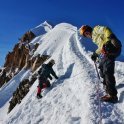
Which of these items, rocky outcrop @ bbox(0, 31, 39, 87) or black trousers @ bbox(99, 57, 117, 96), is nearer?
black trousers @ bbox(99, 57, 117, 96)

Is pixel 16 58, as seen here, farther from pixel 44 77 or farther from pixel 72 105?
pixel 72 105

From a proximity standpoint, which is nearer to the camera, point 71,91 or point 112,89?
point 112,89

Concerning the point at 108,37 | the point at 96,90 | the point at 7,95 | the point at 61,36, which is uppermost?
the point at 61,36

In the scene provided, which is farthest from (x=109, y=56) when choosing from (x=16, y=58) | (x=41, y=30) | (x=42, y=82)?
(x=41, y=30)

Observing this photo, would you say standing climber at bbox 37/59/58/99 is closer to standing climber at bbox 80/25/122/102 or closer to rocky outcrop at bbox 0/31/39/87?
standing climber at bbox 80/25/122/102

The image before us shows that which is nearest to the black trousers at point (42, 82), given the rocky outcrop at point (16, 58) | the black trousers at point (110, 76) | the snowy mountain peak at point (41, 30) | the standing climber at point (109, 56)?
the standing climber at point (109, 56)

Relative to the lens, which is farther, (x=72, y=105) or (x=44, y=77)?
→ (x=44, y=77)

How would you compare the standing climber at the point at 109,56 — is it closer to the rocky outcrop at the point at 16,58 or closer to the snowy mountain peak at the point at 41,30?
the rocky outcrop at the point at 16,58

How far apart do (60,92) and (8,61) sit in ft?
215

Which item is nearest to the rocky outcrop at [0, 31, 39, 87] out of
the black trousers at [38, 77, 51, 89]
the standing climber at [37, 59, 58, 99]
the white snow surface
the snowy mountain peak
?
the snowy mountain peak

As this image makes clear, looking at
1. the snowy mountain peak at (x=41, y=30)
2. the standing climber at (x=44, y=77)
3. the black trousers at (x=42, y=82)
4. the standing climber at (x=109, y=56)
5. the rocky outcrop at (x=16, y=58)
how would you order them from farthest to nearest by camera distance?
the snowy mountain peak at (x=41, y=30) → the rocky outcrop at (x=16, y=58) → the black trousers at (x=42, y=82) → the standing climber at (x=44, y=77) → the standing climber at (x=109, y=56)

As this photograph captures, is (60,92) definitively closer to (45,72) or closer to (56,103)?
(56,103)

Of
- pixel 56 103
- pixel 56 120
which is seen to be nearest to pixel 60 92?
pixel 56 103

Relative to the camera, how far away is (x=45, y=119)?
1141cm
